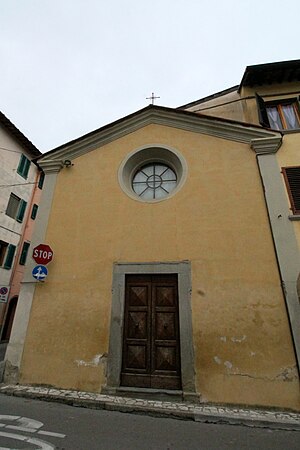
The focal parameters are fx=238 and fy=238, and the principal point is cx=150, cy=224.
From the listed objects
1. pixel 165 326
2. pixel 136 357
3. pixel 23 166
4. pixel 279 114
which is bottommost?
pixel 136 357

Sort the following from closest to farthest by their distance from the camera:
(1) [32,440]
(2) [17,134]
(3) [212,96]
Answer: (1) [32,440] → (3) [212,96] → (2) [17,134]

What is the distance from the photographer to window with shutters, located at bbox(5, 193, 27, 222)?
552 inches

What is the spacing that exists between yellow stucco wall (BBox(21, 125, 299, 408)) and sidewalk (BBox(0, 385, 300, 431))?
219 mm

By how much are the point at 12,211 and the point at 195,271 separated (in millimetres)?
13108

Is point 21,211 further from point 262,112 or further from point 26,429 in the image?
point 262,112

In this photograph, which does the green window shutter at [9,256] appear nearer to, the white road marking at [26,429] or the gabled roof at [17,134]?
the gabled roof at [17,134]

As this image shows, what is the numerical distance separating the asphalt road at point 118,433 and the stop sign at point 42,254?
2763 mm

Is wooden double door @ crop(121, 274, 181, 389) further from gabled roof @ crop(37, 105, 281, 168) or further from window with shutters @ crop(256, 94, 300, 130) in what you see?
window with shutters @ crop(256, 94, 300, 130)

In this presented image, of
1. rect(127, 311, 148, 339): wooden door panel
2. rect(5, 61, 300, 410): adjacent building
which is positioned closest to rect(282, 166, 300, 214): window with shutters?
rect(5, 61, 300, 410): adjacent building

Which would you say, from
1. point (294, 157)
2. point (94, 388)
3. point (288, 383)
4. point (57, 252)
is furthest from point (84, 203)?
point (288, 383)

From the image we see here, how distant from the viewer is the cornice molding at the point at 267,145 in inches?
230

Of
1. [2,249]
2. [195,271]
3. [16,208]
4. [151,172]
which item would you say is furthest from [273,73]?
[2,249]

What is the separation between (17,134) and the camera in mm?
14477

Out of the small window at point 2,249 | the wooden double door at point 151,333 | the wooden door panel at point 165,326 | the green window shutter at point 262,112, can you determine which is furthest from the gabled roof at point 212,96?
the small window at point 2,249
